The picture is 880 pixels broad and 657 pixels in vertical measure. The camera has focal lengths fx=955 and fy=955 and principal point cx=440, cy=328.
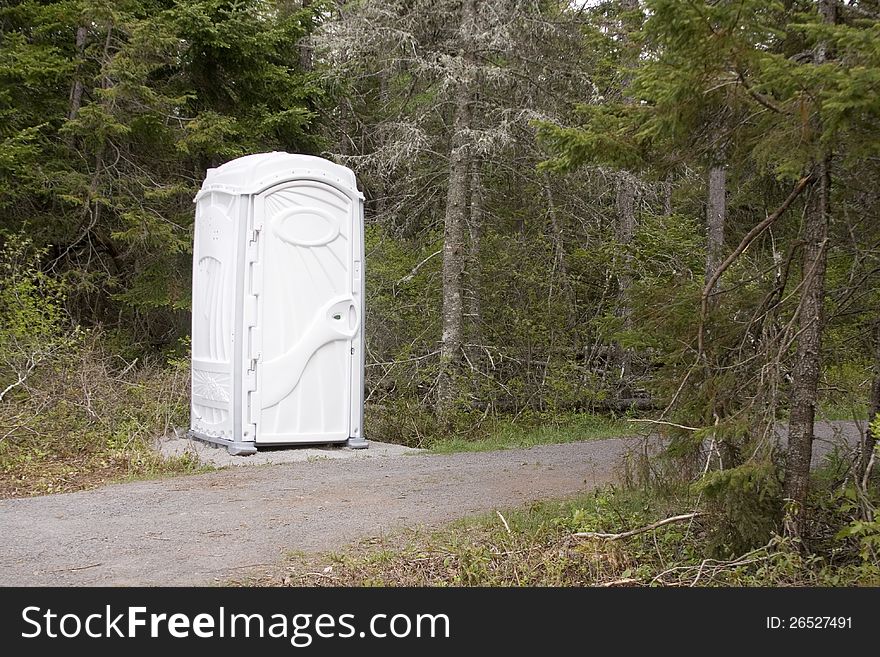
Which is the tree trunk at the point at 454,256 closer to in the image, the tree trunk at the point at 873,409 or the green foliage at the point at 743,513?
the tree trunk at the point at 873,409

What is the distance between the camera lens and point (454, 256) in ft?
41.9

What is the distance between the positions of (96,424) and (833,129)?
8.75m

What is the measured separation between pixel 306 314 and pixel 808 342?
5.98 metres

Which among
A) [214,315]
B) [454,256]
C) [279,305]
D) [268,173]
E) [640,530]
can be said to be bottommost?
[640,530]

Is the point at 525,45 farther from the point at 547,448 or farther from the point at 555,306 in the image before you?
the point at 547,448

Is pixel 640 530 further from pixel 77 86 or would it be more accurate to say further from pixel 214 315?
pixel 77 86

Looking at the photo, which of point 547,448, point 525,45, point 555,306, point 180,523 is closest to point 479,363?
point 555,306

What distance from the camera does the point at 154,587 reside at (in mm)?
4758

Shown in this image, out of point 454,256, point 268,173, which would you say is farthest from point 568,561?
point 454,256

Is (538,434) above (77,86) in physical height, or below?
below

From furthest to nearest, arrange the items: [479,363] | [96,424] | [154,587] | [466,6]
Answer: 1. [479,363]
2. [466,6]
3. [96,424]
4. [154,587]

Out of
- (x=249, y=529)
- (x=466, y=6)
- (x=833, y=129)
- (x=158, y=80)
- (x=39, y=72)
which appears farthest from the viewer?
(x=158, y=80)

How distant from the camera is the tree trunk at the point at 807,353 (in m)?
5.12

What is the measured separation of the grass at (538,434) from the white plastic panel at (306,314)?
142cm
